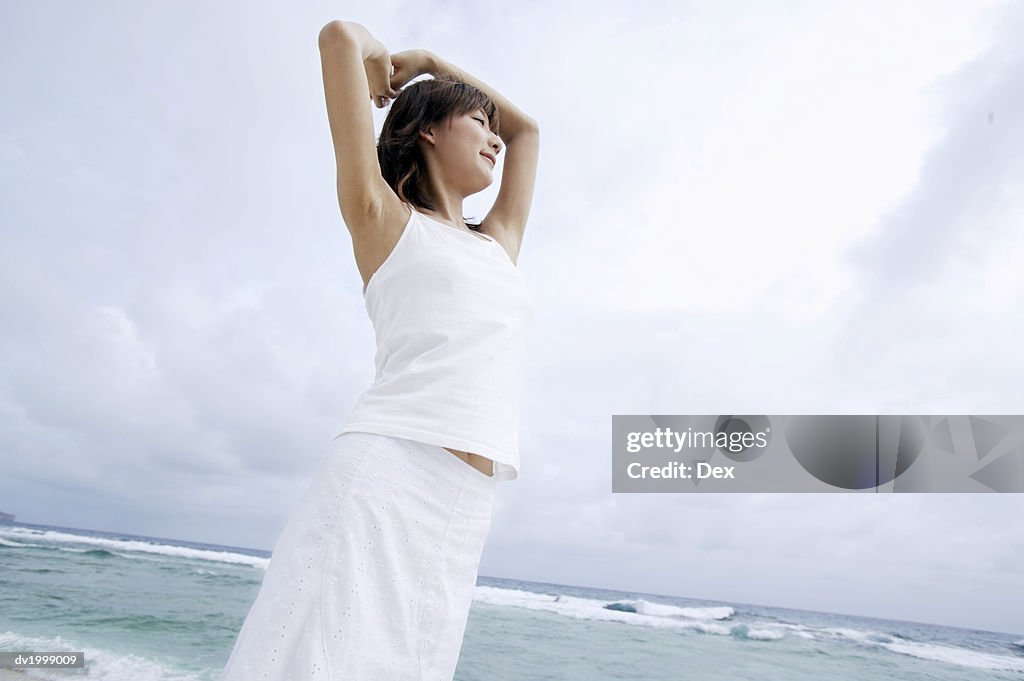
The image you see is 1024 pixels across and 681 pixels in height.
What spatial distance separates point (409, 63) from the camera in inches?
67.7

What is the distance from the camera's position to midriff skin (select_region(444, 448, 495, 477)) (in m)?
Answer: 1.18

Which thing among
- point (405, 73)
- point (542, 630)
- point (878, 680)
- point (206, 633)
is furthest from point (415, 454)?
point (878, 680)

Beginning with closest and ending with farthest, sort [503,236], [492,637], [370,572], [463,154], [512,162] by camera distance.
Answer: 1. [370,572]
2. [463,154]
3. [503,236]
4. [512,162]
5. [492,637]

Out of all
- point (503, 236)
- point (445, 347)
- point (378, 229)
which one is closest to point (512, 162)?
point (503, 236)

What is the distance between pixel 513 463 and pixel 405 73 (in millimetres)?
985

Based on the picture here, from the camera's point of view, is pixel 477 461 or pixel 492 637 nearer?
pixel 477 461

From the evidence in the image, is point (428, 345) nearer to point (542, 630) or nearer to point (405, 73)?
point (405, 73)

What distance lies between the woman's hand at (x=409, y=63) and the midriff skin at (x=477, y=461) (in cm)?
93

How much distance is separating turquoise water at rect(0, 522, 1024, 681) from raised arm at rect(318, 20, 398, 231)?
20.8ft

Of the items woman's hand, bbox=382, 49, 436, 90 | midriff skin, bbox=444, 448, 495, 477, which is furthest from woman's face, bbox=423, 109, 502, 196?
midriff skin, bbox=444, 448, 495, 477

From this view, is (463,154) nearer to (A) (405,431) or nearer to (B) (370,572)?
(A) (405,431)

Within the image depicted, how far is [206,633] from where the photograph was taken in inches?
339

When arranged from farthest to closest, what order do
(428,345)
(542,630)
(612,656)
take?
(542,630), (612,656), (428,345)

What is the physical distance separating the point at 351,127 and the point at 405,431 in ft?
1.65
